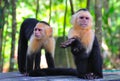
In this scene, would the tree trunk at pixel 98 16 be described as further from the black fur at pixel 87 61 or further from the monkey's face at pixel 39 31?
the black fur at pixel 87 61

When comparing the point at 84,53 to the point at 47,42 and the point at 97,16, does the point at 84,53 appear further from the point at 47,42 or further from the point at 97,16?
the point at 97,16

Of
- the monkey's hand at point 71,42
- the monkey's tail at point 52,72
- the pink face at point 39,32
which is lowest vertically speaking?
the monkey's tail at point 52,72

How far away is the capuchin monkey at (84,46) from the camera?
4.91 metres

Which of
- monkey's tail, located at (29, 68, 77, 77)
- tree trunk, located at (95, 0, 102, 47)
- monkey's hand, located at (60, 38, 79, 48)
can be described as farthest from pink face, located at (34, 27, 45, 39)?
tree trunk, located at (95, 0, 102, 47)

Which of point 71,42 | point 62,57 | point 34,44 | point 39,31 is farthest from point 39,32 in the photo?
point 62,57

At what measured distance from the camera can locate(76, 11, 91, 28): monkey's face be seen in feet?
16.2

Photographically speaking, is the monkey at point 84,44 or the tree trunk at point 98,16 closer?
the monkey at point 84,44

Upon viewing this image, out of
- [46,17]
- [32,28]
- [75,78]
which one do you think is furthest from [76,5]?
[75,78]

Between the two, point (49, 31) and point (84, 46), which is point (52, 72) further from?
point (84, 46)

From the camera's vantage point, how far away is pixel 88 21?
4973mm

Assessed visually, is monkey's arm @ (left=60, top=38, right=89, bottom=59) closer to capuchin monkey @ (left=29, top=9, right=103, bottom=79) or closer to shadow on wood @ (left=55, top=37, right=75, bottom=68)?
capuchin monkey @ (left=29, top=9, right=103, bottom=79)

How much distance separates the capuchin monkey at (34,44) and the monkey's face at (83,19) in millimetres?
845

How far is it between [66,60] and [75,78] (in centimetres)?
333

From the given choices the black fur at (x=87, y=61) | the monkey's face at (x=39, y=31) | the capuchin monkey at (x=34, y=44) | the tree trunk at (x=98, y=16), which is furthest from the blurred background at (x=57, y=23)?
the black fur at (x=87, y=61)
